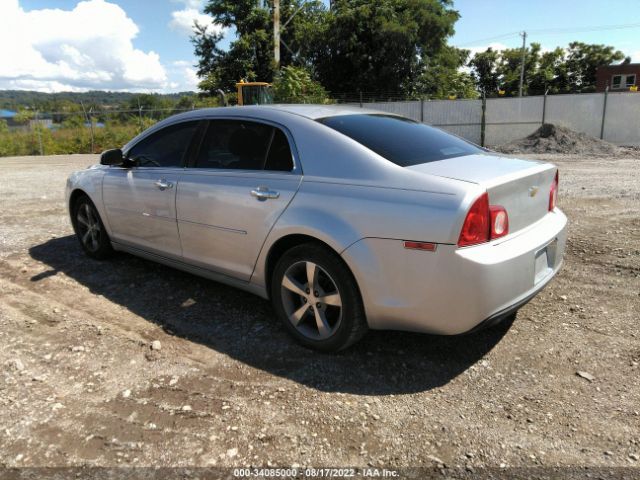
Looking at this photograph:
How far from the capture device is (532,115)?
21297 millimetres

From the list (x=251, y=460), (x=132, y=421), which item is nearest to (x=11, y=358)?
(x=132, y=421)

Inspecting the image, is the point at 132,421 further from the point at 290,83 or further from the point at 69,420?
the point at 290,83

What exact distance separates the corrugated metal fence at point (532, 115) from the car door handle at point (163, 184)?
Result: 19.4 metres

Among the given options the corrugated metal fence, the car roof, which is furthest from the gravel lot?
the corrugated metal fence

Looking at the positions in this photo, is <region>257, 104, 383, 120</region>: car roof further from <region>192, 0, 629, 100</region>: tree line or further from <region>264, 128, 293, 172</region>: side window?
<region>192, 0, 629, 100</region>: tree line

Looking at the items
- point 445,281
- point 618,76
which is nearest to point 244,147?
point 445,281

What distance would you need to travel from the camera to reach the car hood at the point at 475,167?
9.50 ft

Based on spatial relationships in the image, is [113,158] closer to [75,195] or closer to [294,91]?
[75,195]

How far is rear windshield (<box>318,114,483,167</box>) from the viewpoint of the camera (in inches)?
127

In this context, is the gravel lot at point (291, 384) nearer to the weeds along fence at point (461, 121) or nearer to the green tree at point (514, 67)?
the weeds along fence at point (461, 121)

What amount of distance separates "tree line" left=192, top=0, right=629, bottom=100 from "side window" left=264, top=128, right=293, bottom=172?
2692cm

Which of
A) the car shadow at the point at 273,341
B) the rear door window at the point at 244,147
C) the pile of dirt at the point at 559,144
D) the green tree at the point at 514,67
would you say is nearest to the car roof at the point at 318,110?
the rear door window at the point at 244,147

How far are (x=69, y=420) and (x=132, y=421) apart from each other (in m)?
0.34

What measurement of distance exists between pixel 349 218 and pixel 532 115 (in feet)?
68.6
